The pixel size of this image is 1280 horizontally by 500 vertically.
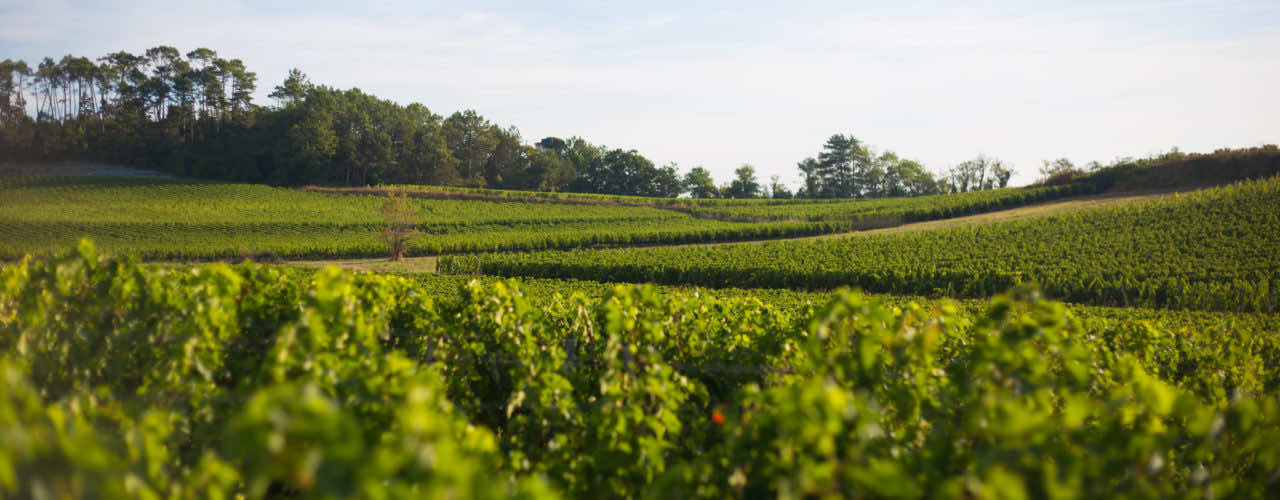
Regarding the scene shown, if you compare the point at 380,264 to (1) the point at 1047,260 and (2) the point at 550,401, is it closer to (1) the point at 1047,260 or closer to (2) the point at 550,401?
(1) the point at 1047,260

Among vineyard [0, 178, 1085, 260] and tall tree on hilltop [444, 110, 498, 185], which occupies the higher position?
tall tree on hilltop [444, 110, 498, 185]

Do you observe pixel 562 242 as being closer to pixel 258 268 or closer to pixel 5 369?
pixel 258 268

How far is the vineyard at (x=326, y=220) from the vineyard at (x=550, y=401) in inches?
1501

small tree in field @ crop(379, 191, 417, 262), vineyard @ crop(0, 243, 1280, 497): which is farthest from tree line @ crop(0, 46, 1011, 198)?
vineyard @ crop(0, 243, 1280, 497)

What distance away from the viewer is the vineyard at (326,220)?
41.6m

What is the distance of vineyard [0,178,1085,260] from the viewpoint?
136 ft

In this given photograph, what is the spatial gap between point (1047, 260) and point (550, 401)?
30.7 meters

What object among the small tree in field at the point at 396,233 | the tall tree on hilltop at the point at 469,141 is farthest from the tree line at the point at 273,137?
the small tree in field at the point at 396,233

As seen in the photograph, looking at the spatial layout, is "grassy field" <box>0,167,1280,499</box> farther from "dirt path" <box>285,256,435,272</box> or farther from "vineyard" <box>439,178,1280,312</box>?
"dirt path" <box>285,256,435,272</box>

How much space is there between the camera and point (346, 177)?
7031cm

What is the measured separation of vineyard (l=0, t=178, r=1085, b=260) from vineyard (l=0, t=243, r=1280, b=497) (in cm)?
3812

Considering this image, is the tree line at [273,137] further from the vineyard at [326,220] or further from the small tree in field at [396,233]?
the small tree in field at [396,233]

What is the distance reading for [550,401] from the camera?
4.93 m

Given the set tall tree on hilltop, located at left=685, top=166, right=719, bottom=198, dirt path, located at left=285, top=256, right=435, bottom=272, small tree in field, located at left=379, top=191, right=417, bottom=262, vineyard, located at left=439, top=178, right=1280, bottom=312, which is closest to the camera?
vineyard, located at left=439, top=178, right=1280, bottom=312
